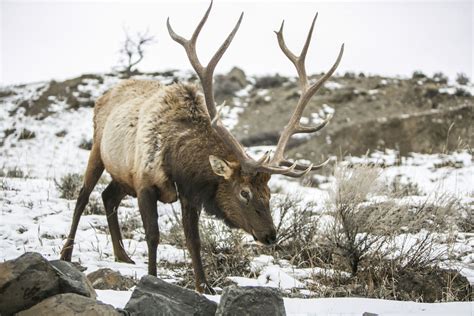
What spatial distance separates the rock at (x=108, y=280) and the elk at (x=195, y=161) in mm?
465

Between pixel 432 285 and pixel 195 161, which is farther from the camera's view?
pixel 195 161

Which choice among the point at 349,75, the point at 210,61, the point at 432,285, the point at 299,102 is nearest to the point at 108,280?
the point at 210,61

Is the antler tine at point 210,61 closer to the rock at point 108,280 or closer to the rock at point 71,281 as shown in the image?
the rock at point 108,280

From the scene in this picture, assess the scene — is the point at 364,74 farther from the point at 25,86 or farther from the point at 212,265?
the point at 212,265

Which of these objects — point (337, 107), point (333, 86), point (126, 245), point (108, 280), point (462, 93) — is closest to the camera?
point (108, 280)

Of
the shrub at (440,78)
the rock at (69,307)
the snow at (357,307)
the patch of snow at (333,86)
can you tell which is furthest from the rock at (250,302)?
the shrub at (440,78)

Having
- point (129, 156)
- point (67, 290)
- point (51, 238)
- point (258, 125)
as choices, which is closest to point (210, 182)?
point (129, 156)

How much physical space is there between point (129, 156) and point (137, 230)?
1.57 m

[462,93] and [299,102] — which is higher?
[462,93]

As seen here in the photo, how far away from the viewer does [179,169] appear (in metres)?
4.62

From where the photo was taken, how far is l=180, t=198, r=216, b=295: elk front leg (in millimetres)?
4430

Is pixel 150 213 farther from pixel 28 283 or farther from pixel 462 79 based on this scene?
pixel 462 79

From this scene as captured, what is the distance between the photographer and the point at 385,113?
23.2m

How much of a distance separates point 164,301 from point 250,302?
19.6 inches
